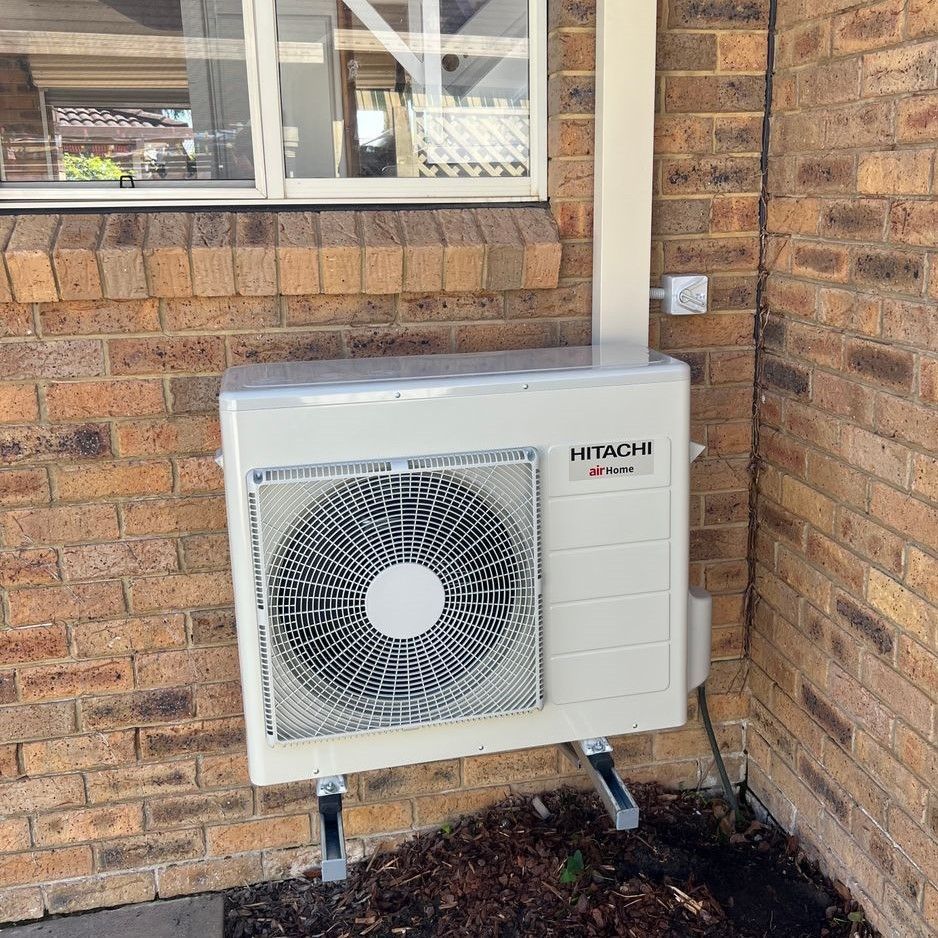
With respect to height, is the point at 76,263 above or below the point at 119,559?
above

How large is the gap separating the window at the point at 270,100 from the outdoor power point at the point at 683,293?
15.9 inches

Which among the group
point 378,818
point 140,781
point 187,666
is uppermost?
point 187,666

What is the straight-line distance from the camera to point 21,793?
2391 mm

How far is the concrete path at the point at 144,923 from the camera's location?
7.89ft

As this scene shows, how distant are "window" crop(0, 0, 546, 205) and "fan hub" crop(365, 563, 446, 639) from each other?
3.31ft

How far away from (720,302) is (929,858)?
138 cm

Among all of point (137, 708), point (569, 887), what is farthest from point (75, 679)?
point (569, 887)

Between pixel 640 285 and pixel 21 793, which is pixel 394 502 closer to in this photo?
pixel 640 285

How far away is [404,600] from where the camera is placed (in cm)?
187

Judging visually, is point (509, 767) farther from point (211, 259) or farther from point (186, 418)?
point (211, 259)

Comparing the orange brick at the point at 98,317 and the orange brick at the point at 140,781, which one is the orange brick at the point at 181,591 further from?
the orange brick at the point at 98,317

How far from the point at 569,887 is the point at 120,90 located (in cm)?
224

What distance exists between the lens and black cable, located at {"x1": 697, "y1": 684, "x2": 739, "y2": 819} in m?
2.71

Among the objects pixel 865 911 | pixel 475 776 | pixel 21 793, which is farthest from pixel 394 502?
pixel 865 911
